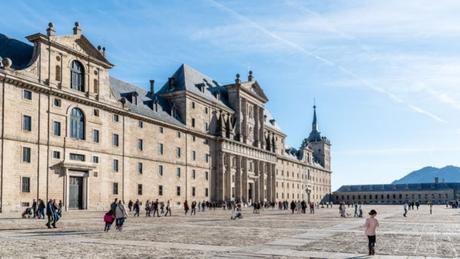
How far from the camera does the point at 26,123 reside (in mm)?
38719

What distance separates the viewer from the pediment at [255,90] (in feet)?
262

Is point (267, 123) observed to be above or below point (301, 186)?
above

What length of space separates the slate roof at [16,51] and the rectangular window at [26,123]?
4607 mm

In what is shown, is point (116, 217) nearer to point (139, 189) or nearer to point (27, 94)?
point (27, 94)

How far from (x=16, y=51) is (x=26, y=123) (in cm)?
778

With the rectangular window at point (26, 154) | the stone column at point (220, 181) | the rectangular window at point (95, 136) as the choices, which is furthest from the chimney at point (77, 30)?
the stone column at point (220, 181)

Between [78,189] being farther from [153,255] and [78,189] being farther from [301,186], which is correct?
[301,186]

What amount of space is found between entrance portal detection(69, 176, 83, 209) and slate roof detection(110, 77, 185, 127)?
11.2 meters

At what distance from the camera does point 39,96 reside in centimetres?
4019

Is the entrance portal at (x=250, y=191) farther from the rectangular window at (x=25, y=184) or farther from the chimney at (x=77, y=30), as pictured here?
the rectangular window at (x=25, y=184)

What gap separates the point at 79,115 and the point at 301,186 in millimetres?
78066

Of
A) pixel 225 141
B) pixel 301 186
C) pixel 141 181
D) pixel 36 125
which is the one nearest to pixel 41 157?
pixel 36 125

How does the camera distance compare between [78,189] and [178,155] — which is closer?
[78,189]

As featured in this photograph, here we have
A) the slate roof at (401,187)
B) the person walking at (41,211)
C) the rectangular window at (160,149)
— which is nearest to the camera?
the person walking at (41,211)
